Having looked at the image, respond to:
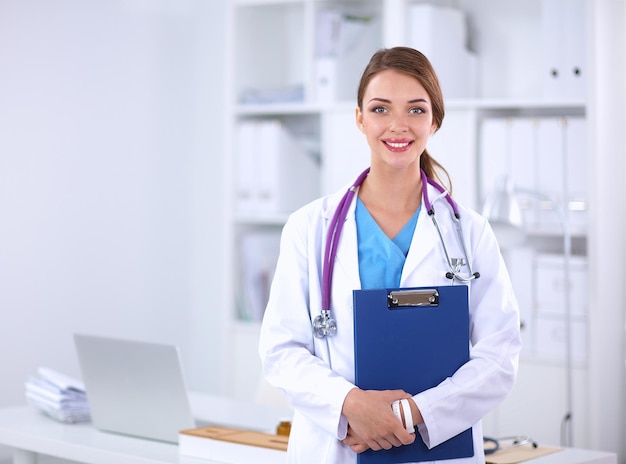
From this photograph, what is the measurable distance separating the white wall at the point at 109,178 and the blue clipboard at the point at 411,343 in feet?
7.48

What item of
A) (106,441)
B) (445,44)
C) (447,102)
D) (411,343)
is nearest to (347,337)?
(411,343)

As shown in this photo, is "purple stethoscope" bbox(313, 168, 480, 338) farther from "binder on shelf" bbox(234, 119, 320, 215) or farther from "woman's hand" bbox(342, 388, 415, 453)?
"binder on shelf" bbox(234, 119, 320, 215)

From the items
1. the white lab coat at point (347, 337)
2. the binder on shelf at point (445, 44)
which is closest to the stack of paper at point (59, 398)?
the white lab coat at point (347, 337)

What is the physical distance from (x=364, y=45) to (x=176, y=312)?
156 cm

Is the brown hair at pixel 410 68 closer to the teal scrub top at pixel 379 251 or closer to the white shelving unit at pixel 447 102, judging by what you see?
the teal scrub top at pixel 379 251

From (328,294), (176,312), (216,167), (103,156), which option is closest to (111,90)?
(103,156)

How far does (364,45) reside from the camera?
397 cm

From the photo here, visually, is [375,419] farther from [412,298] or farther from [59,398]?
[59,398]

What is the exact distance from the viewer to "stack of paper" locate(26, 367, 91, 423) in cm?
248

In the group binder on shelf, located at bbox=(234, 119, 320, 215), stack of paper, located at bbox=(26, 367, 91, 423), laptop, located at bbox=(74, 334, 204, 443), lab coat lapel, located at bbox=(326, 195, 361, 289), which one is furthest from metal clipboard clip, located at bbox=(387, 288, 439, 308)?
binder on shelf, located at bbox=(234, 119, 320, 215)

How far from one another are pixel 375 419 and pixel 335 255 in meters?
0.34

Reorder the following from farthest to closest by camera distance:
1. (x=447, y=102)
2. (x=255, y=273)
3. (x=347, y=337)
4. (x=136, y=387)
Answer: (x=255, y=273), (x=447, y=102), (x=136, y=387), (x=347, y=337)

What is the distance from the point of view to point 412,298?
1703mm

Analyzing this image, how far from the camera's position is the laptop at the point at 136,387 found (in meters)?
2.20
